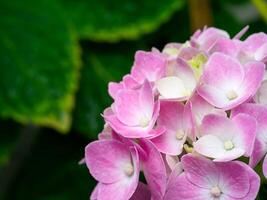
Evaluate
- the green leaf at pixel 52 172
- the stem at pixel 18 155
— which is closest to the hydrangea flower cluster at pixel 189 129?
the green leaf at pixel 52 172

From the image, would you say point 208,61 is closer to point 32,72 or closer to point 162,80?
point 162,80

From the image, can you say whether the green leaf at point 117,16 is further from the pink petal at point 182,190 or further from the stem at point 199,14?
the pink petal at point 182,190

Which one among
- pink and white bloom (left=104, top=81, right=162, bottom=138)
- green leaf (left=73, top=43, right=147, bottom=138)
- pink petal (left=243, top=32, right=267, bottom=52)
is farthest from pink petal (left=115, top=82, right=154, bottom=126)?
green leaf (left=73, top=43, right=147, bottom=138)

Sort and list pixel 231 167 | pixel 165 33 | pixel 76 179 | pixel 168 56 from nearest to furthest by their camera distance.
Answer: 1. pixel 231 167
2. pixel 168 56
3. pixel 76 179
4. pixel 165 33

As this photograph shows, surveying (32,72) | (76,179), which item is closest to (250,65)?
(32,72)

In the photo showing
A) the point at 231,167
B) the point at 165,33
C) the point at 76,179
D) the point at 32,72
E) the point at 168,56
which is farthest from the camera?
the point at 165,33

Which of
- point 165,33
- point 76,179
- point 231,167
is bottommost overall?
point 76,179
